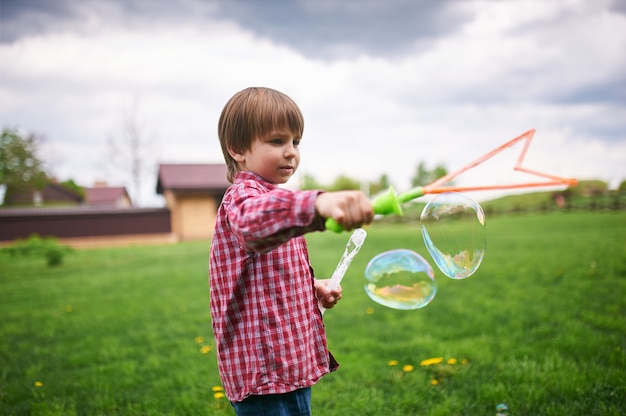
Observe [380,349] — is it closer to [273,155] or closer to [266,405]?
[266,405]

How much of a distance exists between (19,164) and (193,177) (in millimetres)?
9902

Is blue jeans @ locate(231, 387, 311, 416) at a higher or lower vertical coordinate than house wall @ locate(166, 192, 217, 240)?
lower

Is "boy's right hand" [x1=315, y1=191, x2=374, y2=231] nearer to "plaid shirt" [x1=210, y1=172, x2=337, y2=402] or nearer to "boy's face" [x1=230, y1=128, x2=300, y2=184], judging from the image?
"plaid shirt" [x1=210, y1=172, x2=337, y2=402]

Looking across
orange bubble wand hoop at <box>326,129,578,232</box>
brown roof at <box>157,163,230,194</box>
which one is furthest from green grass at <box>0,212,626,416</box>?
brown roof at <box>157,163,230,194</box>

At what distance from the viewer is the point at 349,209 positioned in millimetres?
1220

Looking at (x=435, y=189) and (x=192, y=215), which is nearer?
(x=435, y=189)

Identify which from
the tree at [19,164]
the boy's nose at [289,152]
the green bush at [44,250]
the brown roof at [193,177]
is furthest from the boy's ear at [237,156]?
the tree at [19,164]

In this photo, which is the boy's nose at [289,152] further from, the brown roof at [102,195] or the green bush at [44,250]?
the brown roof at [102,195]

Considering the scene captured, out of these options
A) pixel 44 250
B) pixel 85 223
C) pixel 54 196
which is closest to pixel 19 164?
pixel 85 223

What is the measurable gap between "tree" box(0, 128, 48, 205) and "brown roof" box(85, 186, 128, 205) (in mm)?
24651

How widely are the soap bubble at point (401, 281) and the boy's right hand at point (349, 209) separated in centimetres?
176

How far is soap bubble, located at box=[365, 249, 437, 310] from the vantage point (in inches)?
113

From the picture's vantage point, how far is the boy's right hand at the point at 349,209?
1209 millimetres

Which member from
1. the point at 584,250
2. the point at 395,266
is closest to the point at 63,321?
the point at 395,266
